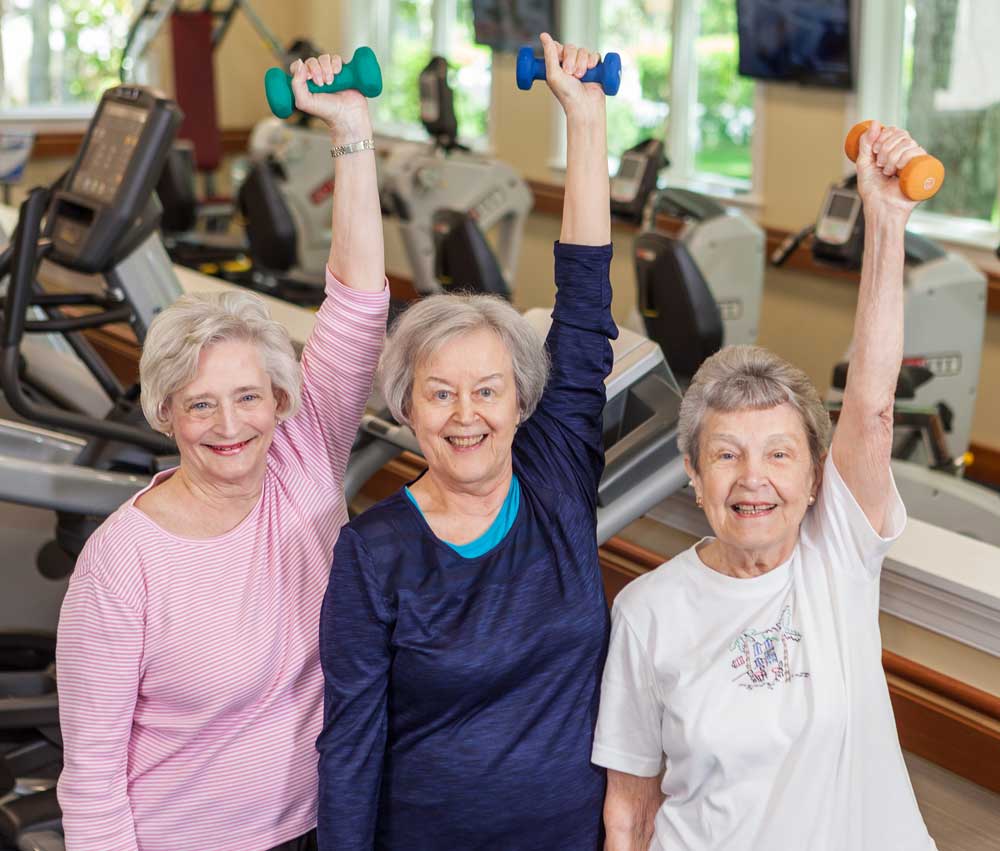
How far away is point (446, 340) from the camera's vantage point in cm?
161

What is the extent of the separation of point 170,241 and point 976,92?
4.38 m

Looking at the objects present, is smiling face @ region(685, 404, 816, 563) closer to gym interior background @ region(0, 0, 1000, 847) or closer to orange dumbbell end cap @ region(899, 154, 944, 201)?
orange dumbbell end cap @ region(899, 154, 944, 201)

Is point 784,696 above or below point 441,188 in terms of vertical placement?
above

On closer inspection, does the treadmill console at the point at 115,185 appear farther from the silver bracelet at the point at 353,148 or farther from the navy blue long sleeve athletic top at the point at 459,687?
the navy blue long sleeve athletic top at the point at 459,687

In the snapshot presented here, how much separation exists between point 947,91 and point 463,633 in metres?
A: 4.58

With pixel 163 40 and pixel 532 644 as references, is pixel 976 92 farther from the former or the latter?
pixel 163 40

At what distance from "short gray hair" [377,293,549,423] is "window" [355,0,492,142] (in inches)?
246

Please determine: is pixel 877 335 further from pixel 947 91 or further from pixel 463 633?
pixel 947 91

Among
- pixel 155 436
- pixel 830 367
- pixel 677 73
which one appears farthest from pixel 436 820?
pixel 677 73

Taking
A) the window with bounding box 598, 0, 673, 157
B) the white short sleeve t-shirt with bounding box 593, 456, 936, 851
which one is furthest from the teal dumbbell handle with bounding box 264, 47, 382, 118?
the window with bounding box 598, 0, 673, 157

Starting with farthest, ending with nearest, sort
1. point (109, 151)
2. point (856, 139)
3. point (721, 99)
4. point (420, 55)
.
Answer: point (420, 55) < point (721, 99) < point (109, 151) < point (856, 139)

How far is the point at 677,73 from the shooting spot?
6.55 metres

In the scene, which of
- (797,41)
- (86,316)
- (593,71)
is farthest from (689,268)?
(593,71)

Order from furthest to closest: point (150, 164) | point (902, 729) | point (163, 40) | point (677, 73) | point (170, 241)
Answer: point (163, 40) → point (170, 241) → point (677, 73) → point (150, 164) → point (902, 729)
